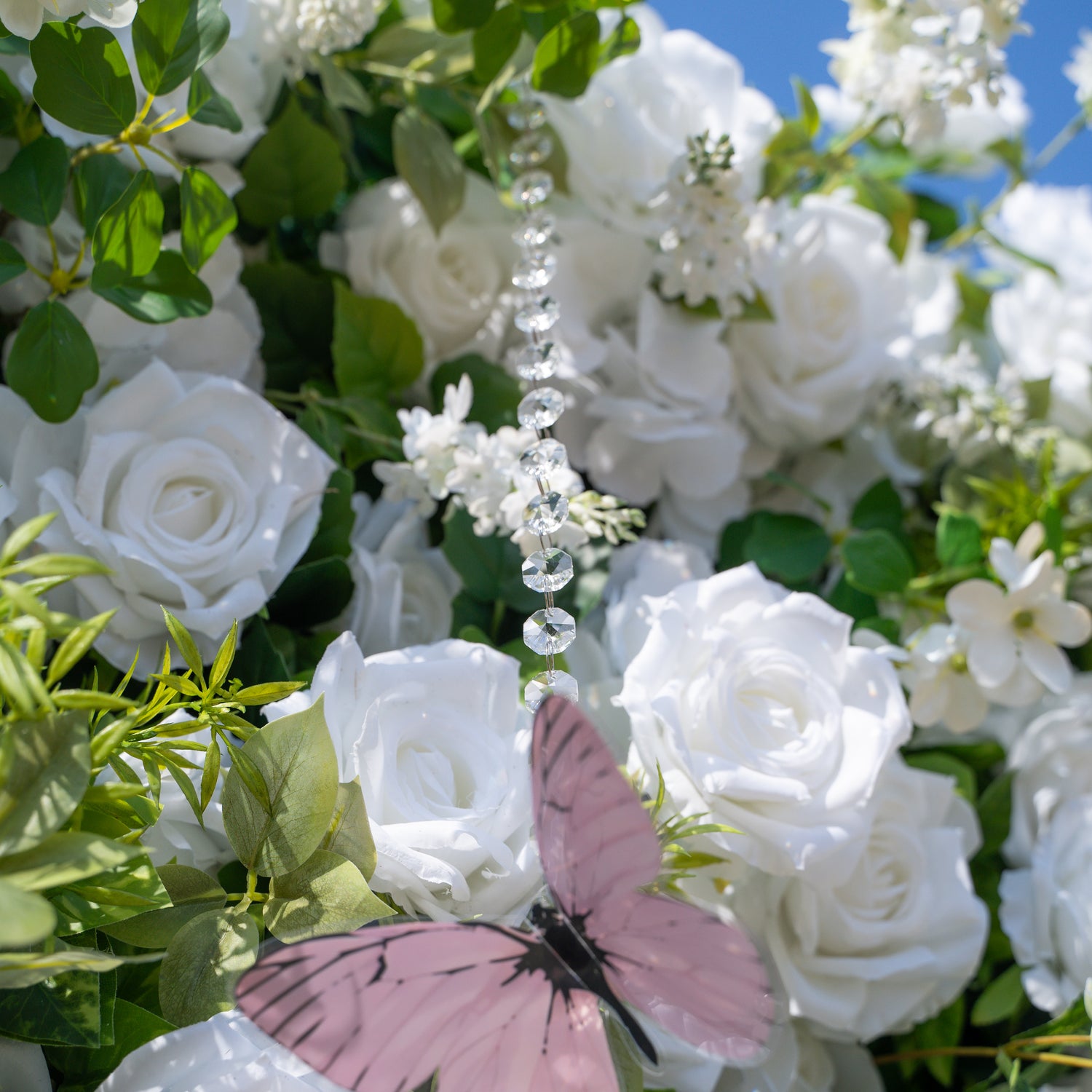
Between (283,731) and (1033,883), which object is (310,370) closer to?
(283,731)

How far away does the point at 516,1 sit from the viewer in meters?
0.49

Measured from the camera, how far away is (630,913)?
0.88 feet

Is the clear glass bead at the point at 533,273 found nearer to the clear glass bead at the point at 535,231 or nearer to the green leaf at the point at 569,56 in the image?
the clear glass bead at the point at 535,231

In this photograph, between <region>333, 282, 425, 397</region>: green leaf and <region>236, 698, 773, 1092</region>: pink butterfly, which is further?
<region>333, 282, 425, 397</region>: green leaf

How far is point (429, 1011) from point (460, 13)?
450mm

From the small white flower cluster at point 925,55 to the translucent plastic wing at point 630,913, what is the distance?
47cm

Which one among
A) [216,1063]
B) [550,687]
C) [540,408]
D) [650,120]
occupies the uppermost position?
[650,120]

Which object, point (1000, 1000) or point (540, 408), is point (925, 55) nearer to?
point (540, 408)

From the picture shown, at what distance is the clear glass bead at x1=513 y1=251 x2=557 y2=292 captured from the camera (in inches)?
17.3

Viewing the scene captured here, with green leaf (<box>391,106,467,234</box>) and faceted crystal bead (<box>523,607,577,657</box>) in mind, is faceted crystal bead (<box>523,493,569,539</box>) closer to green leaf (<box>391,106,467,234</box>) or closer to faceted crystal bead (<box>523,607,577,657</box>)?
faceted crystal bead (<box>523,607,577,657</box>)

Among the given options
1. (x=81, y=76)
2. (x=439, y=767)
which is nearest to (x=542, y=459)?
(x=439, y=767)

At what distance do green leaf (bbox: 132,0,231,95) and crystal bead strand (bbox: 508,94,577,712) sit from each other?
0.49ft

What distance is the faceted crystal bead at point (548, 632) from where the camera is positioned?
358 mm

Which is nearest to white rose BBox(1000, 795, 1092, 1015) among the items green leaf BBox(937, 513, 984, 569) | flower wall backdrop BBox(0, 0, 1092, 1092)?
flower wall backdrop BBox(0, 0, 1092, 1092)
